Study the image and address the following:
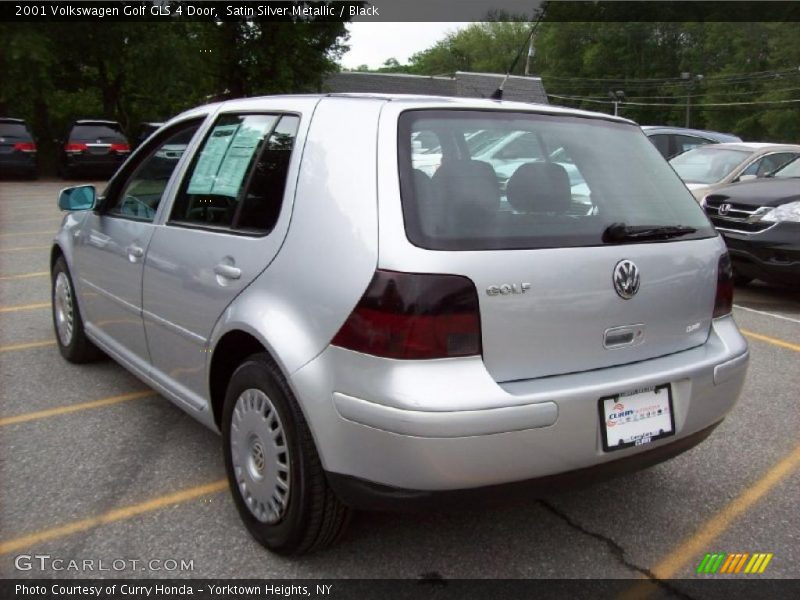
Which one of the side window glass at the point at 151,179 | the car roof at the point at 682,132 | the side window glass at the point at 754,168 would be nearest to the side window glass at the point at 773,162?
the side window glass at the point at 754,168

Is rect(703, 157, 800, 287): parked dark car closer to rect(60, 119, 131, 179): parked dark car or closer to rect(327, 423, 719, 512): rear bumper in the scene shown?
rect(327, 423, 719, 512): rear bumper

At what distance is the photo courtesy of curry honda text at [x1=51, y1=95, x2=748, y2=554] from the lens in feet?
7.09

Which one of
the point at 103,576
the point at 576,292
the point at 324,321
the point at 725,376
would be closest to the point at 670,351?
the point at 725,376

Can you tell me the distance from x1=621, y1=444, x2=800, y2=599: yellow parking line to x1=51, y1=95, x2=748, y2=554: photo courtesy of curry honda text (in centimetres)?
41

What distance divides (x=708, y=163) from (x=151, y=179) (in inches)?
320

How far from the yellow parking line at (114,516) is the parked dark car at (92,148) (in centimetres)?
1845

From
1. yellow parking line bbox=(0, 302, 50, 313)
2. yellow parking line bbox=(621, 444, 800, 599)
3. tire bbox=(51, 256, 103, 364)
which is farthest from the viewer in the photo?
yellow parking line bbox=(0, 302, 50, 313)

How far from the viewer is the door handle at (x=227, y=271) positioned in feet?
8.79

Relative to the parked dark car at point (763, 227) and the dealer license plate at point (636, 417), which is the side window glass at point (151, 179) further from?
the parked dark car at point (763, 227)

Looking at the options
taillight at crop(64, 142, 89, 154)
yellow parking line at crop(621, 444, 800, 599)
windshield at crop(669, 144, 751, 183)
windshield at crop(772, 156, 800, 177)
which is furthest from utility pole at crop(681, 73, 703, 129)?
yellow parking line at crop(621, 444, 800, 599)

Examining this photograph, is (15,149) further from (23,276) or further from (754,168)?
(754,168)

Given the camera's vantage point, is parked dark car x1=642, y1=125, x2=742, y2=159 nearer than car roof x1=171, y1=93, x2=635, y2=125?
No

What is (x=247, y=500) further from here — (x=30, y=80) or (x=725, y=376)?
(x=30, y=80)

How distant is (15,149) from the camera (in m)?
19.6
